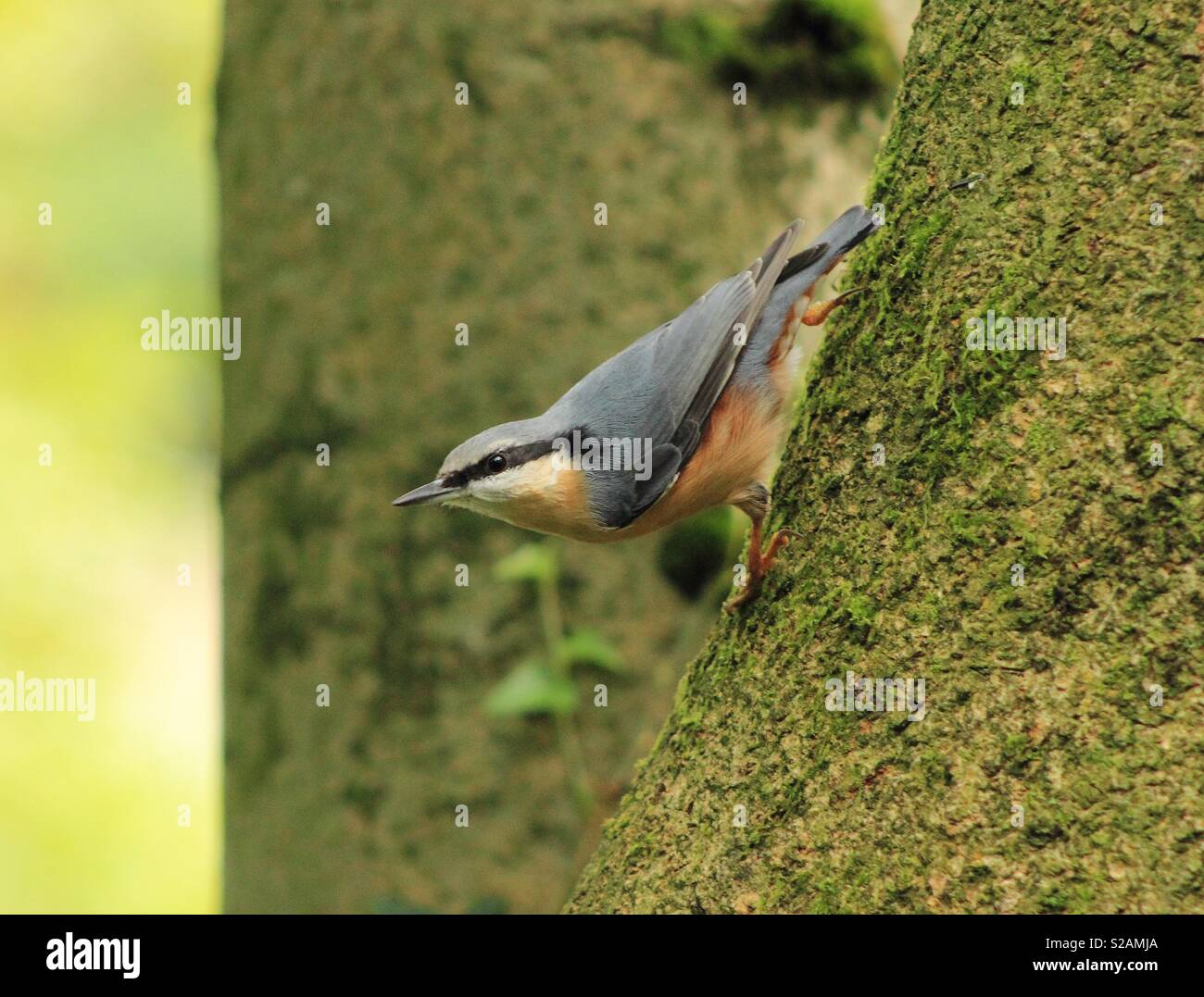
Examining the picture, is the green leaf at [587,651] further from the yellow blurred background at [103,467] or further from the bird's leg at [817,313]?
the yellow blurred background at [103,467]

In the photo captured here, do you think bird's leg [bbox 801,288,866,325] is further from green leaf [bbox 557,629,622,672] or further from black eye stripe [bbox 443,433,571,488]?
green leaf [bbox 557,629,622,672]

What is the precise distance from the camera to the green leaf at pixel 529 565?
14.2ft

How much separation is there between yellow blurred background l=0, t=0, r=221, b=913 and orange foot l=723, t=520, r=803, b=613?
26.3 feet

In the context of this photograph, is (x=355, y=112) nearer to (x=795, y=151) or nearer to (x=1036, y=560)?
(x=795, y=151)

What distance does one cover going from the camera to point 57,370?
33.3ft

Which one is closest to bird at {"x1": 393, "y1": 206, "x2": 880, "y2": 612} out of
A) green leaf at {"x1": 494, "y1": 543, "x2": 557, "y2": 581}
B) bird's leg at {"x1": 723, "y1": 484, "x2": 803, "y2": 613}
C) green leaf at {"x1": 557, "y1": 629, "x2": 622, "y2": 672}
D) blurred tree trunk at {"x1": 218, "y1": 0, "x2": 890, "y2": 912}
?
bird's leg at {"x1": 723, "y1": 484, "x2": 803, "y2": 613}

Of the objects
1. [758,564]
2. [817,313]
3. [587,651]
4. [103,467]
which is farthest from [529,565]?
[103,467]

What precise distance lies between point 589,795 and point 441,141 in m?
2.66

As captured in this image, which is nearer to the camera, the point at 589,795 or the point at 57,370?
the point at 589,795

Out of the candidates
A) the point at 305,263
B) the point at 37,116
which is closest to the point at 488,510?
the point at 305,263

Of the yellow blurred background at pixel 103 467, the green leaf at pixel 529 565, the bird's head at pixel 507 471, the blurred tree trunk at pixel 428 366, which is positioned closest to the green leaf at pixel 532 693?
the blurred tree trunk at pixel 428 366

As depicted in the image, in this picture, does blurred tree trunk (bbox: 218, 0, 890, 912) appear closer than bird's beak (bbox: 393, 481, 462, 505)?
No

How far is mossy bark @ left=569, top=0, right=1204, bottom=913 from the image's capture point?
6.02 feet

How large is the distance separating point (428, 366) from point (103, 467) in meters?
6.74
